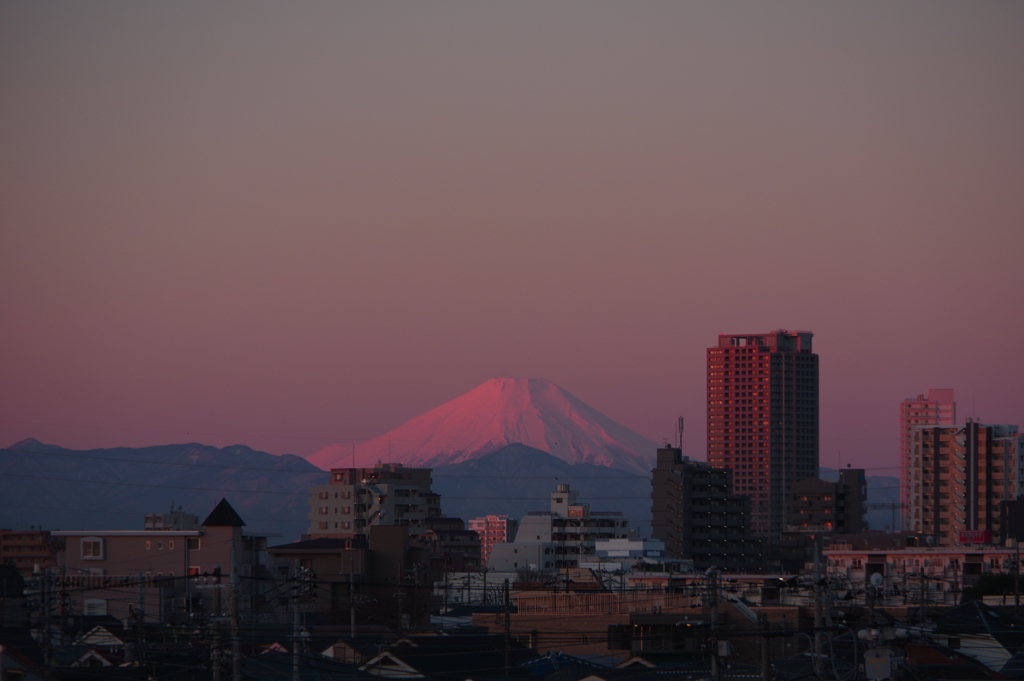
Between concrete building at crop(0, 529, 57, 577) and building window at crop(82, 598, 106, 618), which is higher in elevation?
building window at crop(82, 598, 106, 618)

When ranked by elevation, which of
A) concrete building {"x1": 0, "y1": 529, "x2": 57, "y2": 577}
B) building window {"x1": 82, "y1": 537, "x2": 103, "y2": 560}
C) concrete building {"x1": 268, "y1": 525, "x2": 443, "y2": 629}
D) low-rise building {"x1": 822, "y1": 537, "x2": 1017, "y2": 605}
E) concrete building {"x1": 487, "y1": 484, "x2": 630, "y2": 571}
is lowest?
concrete building {"x1": 0, "y1": 529, "x2": 57, "y2": 577}

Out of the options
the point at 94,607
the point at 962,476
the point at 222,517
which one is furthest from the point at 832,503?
the point at 94,607

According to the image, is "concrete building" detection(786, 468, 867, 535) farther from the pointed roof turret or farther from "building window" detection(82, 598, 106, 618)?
"building window" detection(82, 598, 106, 618)

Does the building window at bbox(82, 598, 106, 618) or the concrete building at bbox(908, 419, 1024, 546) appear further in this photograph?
the concrete building at bbox(908, 419, 1024, 546)

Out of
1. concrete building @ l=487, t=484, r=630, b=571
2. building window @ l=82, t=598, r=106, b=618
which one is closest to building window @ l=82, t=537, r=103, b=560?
building window @ l=82, t=598, r=106, b=618

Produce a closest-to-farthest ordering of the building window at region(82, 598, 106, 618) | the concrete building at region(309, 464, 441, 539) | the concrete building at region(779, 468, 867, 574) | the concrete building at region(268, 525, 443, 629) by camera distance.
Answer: the building window at region(82, 598, 106, 618), the concrete building at region(268, 525, 443, 629), the concrete building at region(309, 464, 441, 539), the concrete building at region(779, 468, 867, 574)

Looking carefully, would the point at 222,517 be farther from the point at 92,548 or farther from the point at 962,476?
the point at 962,476

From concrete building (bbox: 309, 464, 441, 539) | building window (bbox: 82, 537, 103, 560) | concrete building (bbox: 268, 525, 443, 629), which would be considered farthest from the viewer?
concrete building (bbox: 309, 464, 441, 539)
